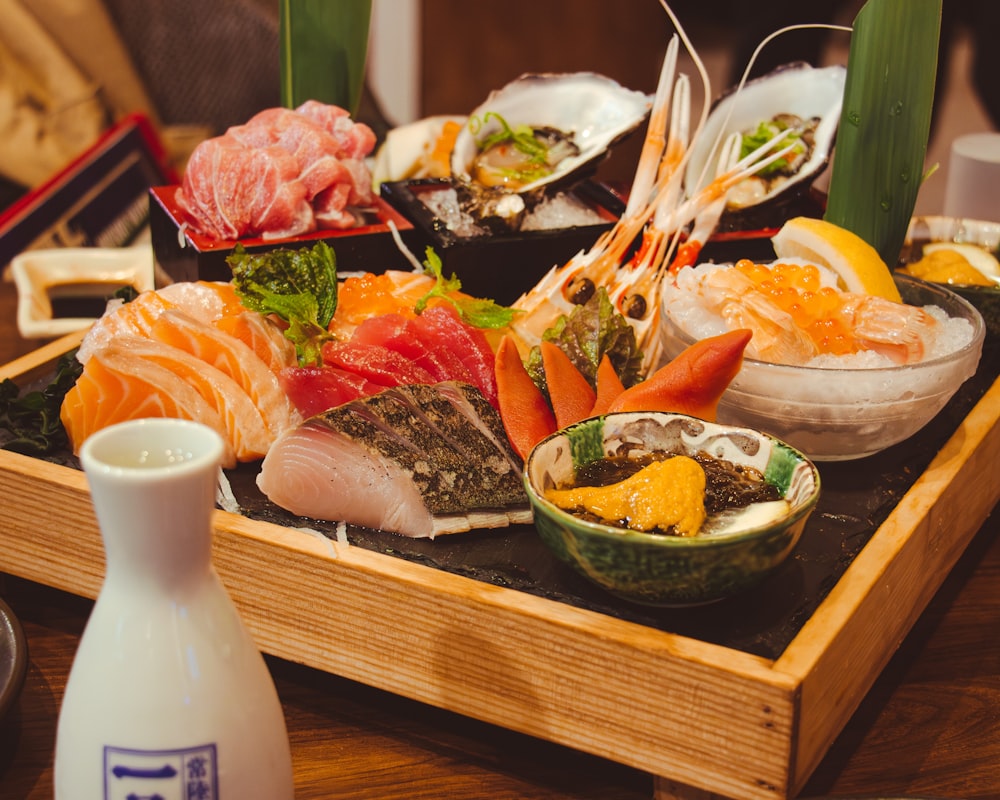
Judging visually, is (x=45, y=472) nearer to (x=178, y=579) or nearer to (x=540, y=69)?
(x=178, y=579)

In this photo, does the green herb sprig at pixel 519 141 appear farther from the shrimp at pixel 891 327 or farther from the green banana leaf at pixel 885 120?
the shrimp at pixel 891 327

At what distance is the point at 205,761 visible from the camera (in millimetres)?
852

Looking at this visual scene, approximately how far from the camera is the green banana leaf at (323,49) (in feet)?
8.04

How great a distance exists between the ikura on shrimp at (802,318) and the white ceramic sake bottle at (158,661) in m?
0.92

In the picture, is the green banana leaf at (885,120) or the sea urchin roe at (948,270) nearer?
the green banana leaf at (885,120)

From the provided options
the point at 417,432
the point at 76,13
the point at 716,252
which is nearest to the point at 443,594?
the point at 417,432

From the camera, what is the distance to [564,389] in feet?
4.96

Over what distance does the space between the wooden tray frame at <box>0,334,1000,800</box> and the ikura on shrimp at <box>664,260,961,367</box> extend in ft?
0.68

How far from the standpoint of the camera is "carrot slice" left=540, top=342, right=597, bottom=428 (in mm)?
1493

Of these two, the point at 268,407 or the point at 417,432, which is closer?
the point at 417,432

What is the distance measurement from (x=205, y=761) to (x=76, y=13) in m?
4.07

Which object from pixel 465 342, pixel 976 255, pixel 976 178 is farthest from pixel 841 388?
pixel 976 178

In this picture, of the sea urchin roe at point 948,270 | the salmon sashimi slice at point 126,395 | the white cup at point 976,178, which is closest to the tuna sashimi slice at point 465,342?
the salmon sashimi slice at point 126,395

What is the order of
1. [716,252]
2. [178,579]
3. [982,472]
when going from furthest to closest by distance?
[716,252] → [982,472] → [178,579]
